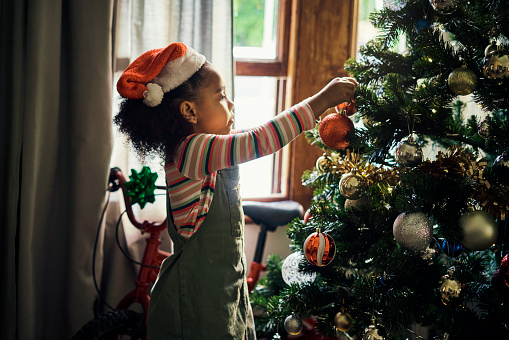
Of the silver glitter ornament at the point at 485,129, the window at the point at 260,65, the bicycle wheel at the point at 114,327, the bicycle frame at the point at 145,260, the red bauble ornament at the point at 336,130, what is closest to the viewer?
the silver glitter ornament at the point at 485,129

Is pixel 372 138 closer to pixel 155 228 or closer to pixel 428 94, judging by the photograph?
pixel 428 94

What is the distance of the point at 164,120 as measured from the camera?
1.07m

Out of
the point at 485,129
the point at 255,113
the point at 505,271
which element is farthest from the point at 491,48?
the point at 255,113

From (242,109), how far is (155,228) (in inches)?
28.3

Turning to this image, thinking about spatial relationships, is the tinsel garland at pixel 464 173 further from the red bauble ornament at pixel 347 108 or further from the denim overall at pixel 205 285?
the denim overall at pixel 205 285

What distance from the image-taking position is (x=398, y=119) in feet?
3.09

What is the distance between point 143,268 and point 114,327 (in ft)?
0.68

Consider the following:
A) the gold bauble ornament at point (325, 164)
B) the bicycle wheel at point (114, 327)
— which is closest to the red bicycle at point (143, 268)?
the bicycle wheel at point (114, 327)

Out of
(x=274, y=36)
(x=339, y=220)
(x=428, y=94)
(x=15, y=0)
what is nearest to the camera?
(x=428, y=94)

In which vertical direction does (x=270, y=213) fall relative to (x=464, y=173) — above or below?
below

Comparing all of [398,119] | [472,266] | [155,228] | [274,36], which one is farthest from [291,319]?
[274,36]

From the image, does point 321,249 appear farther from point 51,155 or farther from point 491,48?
point 51,155

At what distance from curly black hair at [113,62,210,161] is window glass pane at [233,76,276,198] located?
81 cm

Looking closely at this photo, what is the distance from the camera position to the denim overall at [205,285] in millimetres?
1059
